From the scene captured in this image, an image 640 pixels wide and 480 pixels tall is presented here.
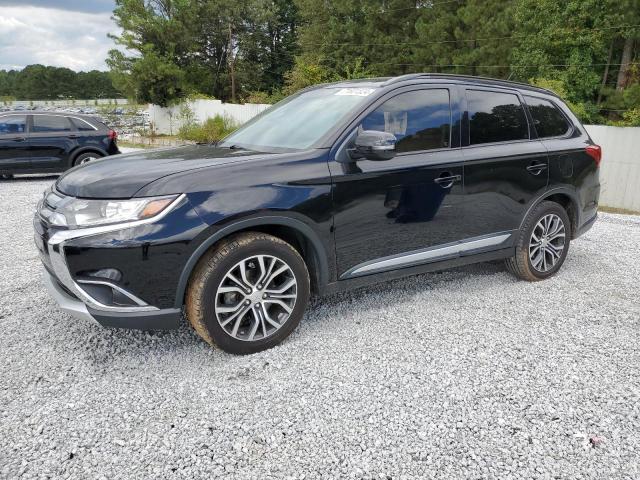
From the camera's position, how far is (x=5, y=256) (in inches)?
220

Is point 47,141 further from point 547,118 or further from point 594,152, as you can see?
point 594,152

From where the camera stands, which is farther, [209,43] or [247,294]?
[209,43]

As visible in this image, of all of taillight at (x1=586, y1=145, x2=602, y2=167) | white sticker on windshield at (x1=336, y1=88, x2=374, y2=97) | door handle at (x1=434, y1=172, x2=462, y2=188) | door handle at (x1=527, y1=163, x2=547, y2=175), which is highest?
white sticker on windshield at (x1=336, y1=88, x2=374, y2=97)

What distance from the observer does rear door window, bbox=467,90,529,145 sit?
4145 mm

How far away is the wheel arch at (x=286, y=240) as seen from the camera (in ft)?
9.91

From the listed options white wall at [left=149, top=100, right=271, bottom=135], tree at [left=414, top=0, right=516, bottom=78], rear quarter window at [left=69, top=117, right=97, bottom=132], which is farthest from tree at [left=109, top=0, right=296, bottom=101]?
rear quarter window at [left=69, top=117, right=97, bottom=132]

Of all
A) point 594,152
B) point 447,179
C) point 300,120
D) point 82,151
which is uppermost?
point 300,120

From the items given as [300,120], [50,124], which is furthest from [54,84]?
[300,120]

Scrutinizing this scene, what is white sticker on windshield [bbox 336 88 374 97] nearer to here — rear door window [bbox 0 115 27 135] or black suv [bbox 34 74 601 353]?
black suv [bbox 34 74 601 353]

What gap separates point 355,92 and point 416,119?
0.50 meters

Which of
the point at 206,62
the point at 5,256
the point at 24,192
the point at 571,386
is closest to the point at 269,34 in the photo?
the point at 206,62

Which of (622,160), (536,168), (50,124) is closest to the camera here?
(536,168)

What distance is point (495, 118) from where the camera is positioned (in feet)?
14.1

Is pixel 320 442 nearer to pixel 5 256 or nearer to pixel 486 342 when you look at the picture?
pixel 486 342
